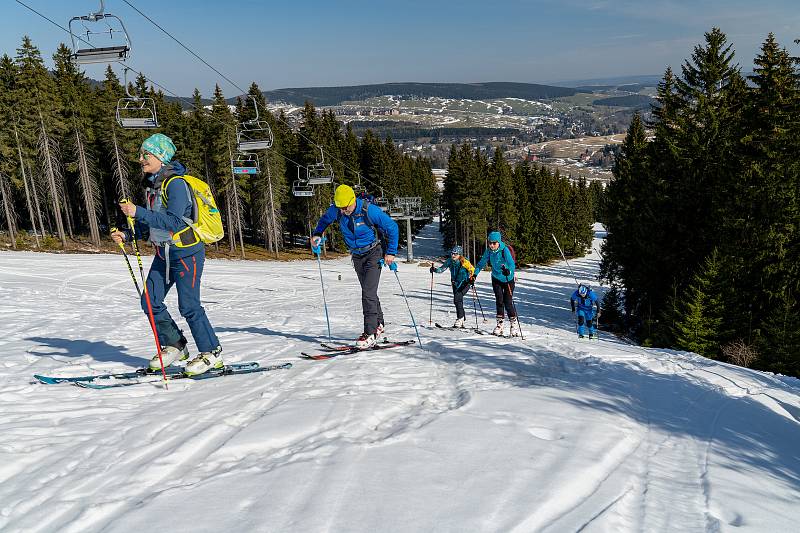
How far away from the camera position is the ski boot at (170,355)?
6.55 meters

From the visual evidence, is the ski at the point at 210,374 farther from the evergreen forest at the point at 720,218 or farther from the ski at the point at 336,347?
the evergreen forest at the point at 720,218

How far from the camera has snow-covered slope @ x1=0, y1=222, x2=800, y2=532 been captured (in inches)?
126

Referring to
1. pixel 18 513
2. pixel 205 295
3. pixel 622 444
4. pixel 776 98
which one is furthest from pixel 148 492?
pixel 776 98

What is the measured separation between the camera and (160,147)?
586 cm

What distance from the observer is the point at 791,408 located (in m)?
7.06

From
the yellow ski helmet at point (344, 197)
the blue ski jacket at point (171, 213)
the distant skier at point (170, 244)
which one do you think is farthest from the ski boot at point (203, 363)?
the yellow ski helmet at point (344, 197)

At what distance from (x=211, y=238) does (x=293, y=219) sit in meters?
54.7

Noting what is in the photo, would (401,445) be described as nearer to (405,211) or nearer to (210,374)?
(210,374)

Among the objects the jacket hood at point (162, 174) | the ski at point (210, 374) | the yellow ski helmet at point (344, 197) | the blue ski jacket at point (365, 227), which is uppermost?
the jacket hood at point (162, 174)

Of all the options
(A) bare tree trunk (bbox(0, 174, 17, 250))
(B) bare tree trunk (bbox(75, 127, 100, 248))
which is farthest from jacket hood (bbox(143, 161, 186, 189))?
(A) bare tree trunk (bbox(0, 174, 17, 250))

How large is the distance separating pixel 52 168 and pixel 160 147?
45128 millimetres

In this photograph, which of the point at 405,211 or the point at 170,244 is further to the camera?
the point at 405,211

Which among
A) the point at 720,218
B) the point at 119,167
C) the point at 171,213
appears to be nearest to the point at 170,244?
the point at 171,213

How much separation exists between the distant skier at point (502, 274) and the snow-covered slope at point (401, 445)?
226 cm
